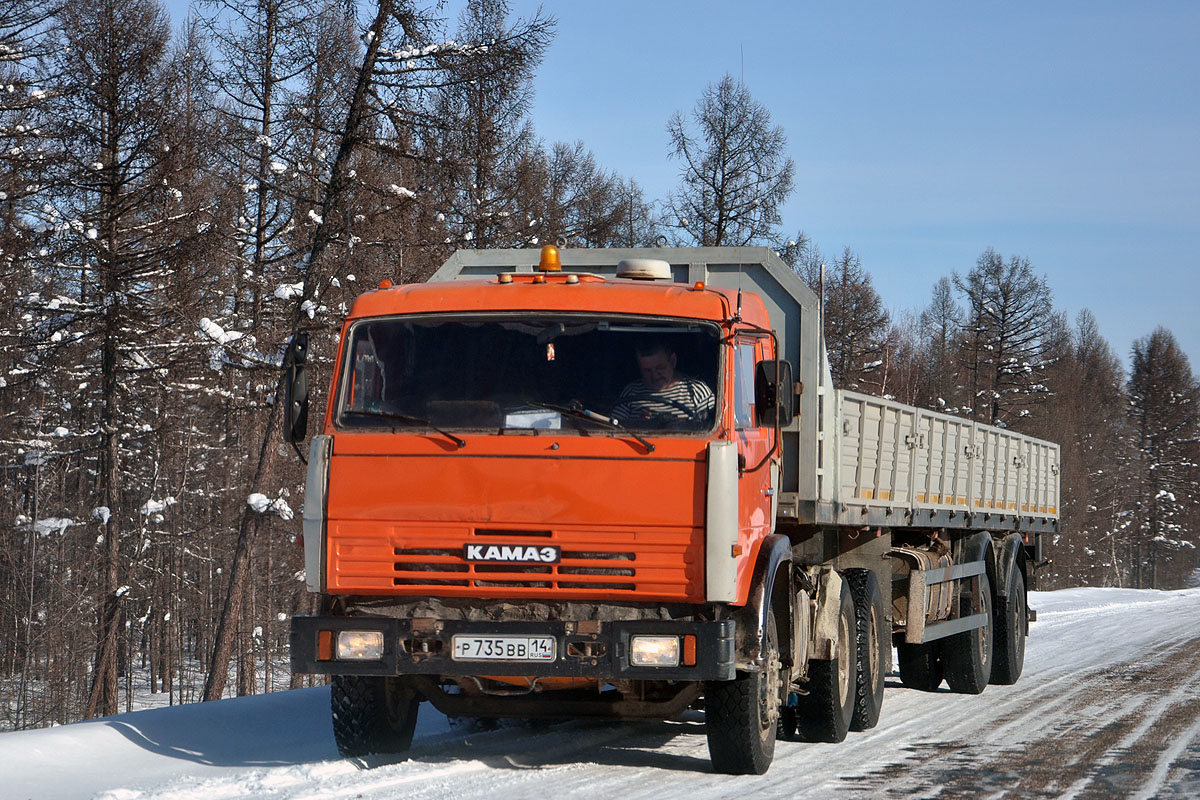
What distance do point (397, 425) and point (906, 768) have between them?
11.6ft

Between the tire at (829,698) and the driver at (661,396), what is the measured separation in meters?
2.83

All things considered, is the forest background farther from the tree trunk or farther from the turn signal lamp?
the turn signal lamp

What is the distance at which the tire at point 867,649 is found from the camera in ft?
30.8

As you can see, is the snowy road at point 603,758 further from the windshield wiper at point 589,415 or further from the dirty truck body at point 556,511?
the windshield wiper at point 589,415

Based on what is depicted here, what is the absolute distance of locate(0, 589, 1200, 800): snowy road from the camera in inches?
258

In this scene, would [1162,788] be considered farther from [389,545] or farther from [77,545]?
[77,545]

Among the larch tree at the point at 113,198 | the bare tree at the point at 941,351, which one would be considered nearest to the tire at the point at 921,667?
the larch tree at the point at 113,198

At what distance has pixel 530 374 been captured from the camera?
680 centimetres

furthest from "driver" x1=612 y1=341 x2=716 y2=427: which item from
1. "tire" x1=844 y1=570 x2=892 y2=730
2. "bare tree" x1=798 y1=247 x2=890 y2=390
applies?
"bare tree" x1=798 y1=247 x2=890 y2=390

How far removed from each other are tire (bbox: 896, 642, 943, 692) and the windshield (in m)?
6.83

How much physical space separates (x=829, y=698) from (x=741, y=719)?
1.91 metres

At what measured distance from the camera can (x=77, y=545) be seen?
25391 mm

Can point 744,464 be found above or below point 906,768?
above

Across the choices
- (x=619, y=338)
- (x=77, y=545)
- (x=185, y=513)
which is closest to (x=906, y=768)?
(x=619, y=338)
